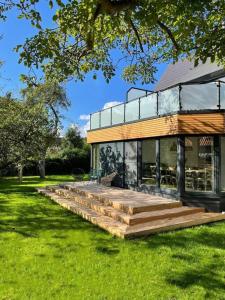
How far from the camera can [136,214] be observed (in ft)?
35.4

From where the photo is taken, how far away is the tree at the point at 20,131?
A: 1565cm

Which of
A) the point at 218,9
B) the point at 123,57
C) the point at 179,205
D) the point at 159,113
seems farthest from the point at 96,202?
the point at 218,9

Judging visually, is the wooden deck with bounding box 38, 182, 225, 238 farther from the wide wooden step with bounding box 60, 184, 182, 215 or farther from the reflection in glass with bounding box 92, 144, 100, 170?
the reflection in glass with bounding box 92, 144, 100, 170

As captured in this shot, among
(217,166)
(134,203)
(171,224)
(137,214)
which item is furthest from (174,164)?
(171,224)

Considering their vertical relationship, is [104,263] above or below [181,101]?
below

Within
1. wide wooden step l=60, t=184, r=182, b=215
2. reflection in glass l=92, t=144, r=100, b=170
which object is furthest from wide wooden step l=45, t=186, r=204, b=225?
reflection in glass l=92, t=144, r=100, b=170

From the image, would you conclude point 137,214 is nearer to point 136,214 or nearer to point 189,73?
point 136,214

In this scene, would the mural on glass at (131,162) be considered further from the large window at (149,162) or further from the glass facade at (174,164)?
the large window at (149,162)

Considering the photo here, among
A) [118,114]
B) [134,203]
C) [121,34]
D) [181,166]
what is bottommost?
[134,203]

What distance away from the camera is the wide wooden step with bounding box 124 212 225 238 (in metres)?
9.31

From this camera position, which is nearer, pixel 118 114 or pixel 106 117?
pixel 118 114

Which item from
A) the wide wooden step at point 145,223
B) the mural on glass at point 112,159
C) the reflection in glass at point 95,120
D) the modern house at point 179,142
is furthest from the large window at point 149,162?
the reflection in glass at point 95,120

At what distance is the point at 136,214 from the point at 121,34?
5.31m

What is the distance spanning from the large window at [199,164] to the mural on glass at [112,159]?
5258mm
